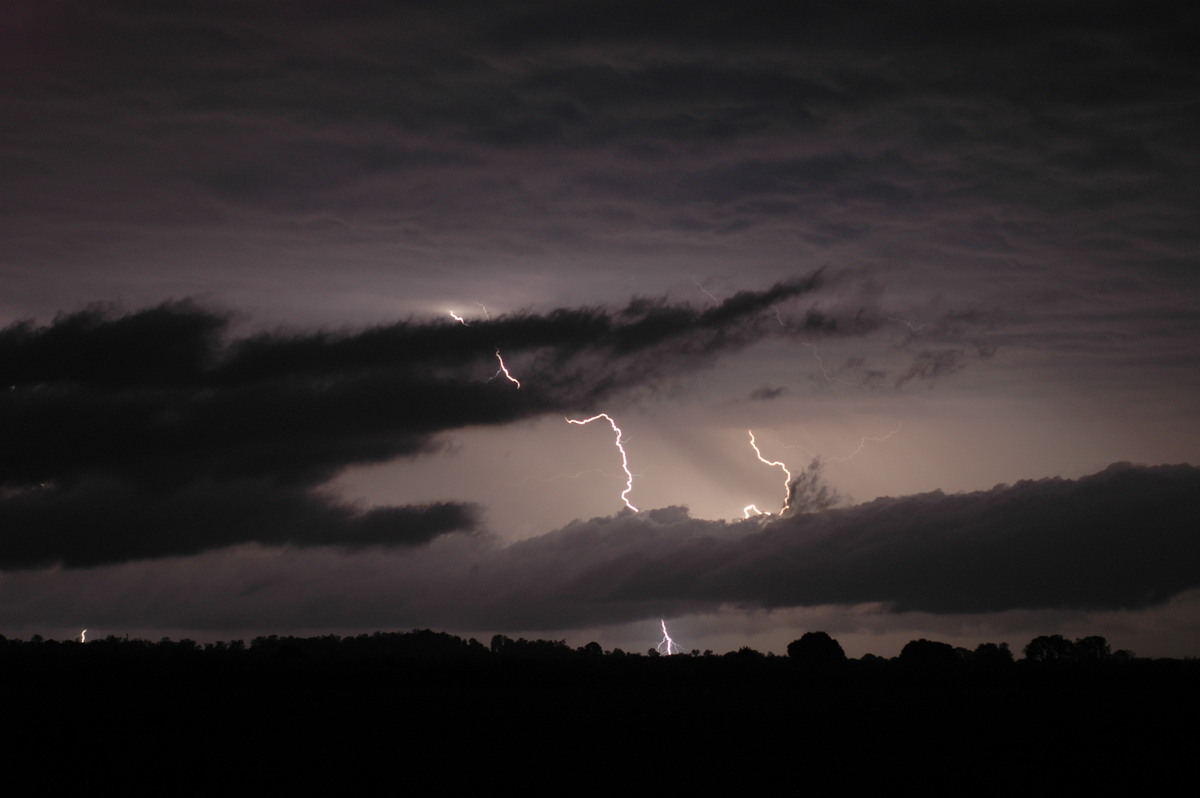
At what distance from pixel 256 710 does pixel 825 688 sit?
1000 inches

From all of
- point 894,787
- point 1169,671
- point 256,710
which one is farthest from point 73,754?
point 1169,671

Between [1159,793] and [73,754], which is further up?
[73,754]

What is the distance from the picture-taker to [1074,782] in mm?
26906

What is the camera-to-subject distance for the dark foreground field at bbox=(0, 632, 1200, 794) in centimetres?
2789

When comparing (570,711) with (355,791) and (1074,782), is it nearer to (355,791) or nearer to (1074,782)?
(355,791)

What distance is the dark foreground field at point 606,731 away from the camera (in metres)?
27.9

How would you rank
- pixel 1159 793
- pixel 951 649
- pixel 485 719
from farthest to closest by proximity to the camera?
pixel 951 649 → pixel 485 719 → pixel 1159 793

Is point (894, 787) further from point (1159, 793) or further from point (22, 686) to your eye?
point (22, 686)

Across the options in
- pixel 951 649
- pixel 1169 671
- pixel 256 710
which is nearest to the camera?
pixel 256 710

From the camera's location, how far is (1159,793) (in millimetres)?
25453

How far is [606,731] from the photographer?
3538cm

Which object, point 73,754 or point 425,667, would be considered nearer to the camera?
point 73,754

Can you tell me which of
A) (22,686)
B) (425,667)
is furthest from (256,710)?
(425,667)

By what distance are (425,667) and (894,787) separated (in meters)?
40.0
